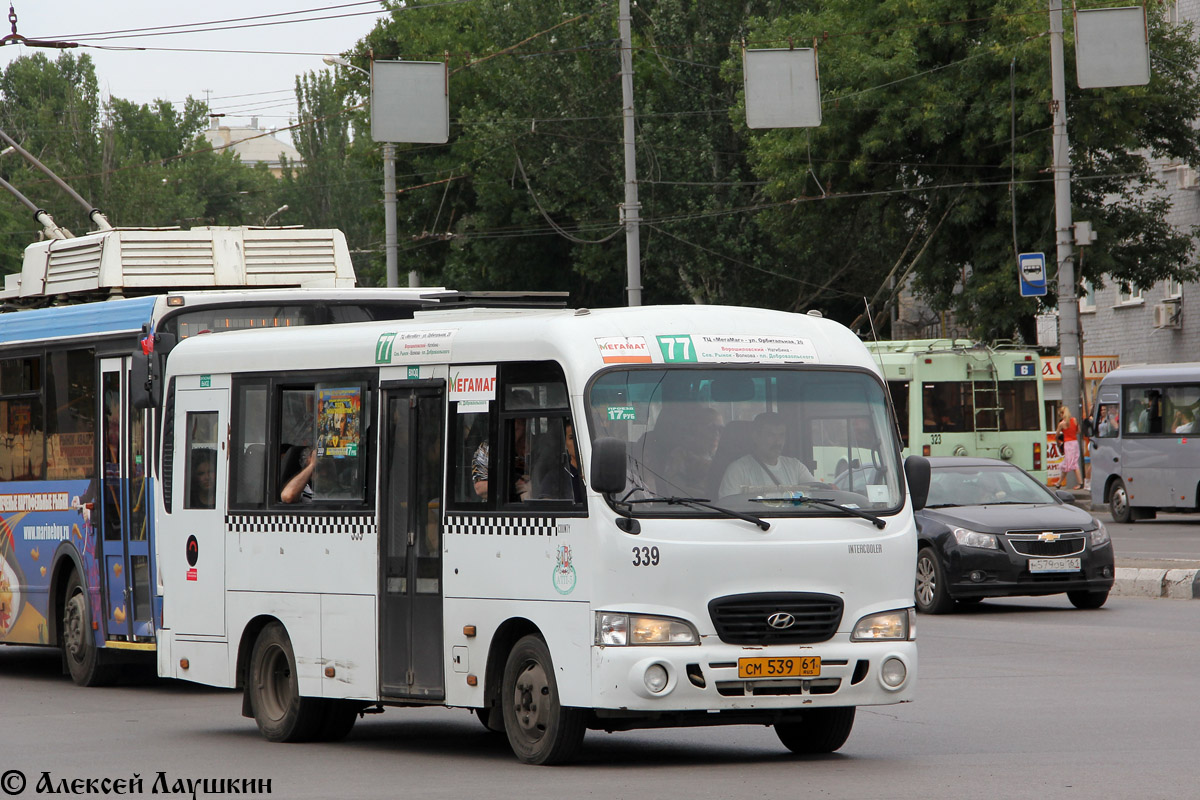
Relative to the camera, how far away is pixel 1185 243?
4069 cm

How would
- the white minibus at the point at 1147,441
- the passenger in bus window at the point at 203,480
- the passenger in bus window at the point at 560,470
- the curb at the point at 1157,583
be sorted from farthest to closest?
1. the white minibus at the point at 1147,441
2. the curb at the point at 1157,583
3. the passenger in bus window at the point at 203,480
4. the passenger in bus window at the point at 560,470

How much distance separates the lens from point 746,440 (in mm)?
9719

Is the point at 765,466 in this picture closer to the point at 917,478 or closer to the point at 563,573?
the point at 917,478

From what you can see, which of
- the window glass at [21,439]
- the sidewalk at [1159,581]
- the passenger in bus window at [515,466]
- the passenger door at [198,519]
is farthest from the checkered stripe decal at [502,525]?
the sidewalk at [1159,581]

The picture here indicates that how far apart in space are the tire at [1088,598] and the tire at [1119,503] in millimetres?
14086

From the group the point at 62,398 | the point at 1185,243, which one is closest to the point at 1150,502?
the point at 1185,243

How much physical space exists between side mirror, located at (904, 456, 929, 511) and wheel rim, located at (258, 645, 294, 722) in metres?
3.80

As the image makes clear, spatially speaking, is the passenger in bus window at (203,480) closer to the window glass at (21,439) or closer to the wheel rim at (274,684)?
the wheel rim at (274,684)

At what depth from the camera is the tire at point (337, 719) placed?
37.0 ft

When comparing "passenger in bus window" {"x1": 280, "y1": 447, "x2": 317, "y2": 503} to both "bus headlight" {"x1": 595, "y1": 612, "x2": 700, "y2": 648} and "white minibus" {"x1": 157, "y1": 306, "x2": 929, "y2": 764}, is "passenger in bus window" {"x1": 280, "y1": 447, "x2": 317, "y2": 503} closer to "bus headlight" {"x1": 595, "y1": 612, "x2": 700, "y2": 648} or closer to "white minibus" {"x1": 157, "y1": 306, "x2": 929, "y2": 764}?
"white minibus" {"x1": 157, "y1": 306, "x2": 929, "y2": 764}

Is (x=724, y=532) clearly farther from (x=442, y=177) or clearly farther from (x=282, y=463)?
(x=442, y=177)

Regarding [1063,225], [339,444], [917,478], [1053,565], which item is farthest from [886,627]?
[1063,225]

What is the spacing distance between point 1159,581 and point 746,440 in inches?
462

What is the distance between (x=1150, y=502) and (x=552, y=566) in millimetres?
24647
